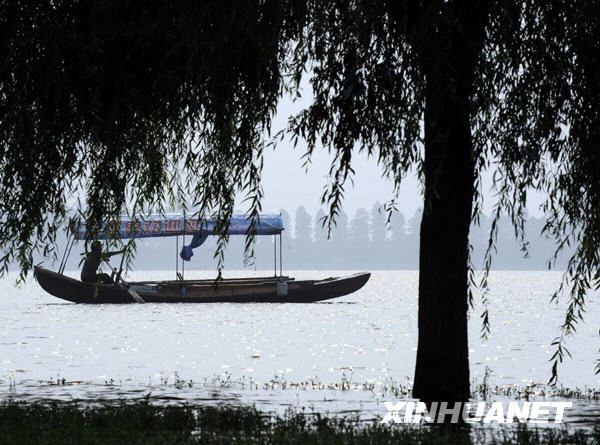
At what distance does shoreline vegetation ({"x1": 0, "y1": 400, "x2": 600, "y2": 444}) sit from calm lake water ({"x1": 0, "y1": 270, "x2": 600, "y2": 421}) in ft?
4.83

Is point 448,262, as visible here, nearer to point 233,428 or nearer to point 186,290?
point 233,428

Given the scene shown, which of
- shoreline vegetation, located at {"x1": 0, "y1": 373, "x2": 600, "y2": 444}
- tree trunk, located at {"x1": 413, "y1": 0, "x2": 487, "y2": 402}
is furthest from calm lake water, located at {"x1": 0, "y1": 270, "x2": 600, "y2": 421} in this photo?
shoreline vegetation, located at {"x1": 0, "y1": 373, "x2": 600, "y2": 444}

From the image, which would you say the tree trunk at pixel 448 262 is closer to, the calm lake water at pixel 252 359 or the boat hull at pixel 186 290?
the calm lake water at pixel 252 359

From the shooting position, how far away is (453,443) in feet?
29.6

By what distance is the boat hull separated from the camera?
55781mm

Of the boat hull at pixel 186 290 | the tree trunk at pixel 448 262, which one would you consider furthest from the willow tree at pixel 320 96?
the boat hull at pixel 186 290

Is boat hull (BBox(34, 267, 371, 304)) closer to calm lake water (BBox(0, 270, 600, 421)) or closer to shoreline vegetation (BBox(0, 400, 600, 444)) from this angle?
calm lake water (BBox(0, 270, 600, 421))

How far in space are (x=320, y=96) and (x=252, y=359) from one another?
20594 millimetres

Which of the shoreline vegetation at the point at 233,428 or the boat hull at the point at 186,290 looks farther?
the boat hull at the point at 186,290

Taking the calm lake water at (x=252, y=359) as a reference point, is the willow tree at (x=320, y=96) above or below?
above

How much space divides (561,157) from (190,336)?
105 feet

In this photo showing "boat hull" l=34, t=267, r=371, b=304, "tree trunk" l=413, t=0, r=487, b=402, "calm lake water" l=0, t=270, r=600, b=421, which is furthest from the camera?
"boat hull" l=34, t=267, r=371, b=304

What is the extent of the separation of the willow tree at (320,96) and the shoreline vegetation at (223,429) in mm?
1898

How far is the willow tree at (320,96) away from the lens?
920 cm
